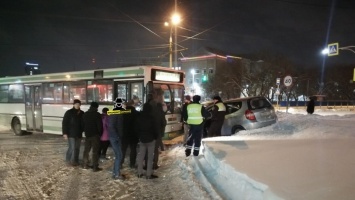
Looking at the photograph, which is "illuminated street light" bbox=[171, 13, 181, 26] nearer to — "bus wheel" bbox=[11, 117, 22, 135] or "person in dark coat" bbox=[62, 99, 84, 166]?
"bus wheel" bbox=[11, 117, 22, 135]

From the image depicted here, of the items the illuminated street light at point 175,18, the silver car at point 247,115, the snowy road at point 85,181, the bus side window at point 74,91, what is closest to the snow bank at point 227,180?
the snowy road at point 85,181

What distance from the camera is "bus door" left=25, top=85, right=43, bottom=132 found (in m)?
16.0

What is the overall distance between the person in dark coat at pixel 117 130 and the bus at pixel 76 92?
1.86 meters

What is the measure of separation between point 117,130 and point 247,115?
6.04 meters

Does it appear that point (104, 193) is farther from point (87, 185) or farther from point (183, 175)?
point (183, 175)

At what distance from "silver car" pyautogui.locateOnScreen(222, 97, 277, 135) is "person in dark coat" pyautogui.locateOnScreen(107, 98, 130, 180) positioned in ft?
18.9

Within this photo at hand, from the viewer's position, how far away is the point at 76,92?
1453 centimetres

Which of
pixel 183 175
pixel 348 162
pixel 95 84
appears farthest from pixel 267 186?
pixel 95 84

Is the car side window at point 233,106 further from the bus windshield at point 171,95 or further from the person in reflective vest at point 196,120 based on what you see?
the person in reflective vest at point 196,120

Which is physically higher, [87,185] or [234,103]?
[234,103]

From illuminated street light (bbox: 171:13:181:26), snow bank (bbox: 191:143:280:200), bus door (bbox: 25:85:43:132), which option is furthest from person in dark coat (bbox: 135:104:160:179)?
illuminated street light (bbox: 171:13:181:26)

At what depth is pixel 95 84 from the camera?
13.7m

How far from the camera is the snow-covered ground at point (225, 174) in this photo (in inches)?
224

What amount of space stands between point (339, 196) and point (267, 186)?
1.04 meters
